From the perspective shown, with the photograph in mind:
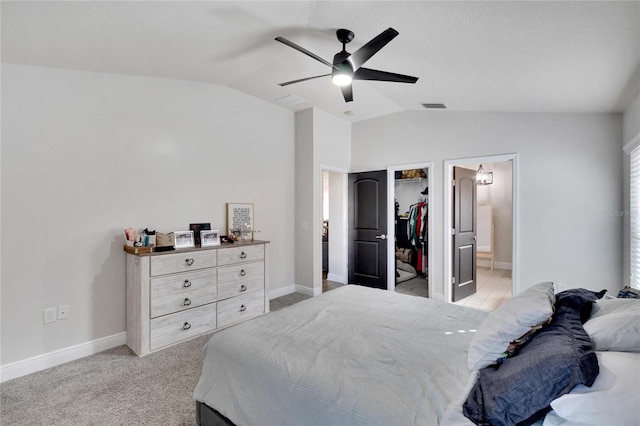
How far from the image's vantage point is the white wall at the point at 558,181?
3.18 meters

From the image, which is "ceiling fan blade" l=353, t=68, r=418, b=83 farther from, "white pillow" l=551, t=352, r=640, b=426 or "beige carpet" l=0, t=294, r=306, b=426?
"beige carpet" l=0, t=294, r=306, b=426

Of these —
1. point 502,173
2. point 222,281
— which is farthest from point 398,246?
point 222,281

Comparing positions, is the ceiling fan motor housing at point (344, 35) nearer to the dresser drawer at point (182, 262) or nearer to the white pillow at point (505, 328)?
the white pillow at point (505, 328)

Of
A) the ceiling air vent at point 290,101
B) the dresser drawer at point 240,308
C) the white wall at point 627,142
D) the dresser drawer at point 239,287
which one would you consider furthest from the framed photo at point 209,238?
the white wall at point 627,142

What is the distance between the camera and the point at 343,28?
2.47m

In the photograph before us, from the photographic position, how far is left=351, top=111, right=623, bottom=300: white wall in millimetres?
3178

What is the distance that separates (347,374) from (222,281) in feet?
7.84

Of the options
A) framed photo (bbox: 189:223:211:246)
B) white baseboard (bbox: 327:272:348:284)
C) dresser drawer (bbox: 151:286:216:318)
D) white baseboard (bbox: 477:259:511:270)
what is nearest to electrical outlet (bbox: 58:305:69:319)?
dresser drawer (bbox: 151:286:216:318)

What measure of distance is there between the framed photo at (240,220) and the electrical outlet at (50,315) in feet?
5.91

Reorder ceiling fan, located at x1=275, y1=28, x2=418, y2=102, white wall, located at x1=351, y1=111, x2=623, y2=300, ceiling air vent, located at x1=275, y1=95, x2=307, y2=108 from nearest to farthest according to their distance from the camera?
ceiling fan, located at x1=275, y1=28, x2=418, y2=102 < white wall, located at x1=351, y1=111, x2=623, y2=300 < ceiling air vent, located at x1=275, y1=95, x2=307, y2=108

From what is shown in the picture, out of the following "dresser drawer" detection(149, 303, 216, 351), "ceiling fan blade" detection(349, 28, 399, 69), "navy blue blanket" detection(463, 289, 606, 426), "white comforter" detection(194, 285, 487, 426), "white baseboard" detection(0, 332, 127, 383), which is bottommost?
"white baseboard" detection(0, 332, 127, 383)

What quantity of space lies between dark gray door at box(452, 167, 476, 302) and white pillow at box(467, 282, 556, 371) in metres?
3.12

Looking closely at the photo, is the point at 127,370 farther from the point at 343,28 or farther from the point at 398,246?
the point at 398,246

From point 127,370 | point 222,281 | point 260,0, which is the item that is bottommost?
point 127,370
